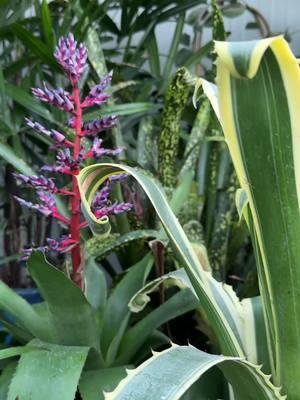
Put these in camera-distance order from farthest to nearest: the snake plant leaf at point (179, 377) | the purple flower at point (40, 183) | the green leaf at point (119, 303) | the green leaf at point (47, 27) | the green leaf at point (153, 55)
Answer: the green leaf at point (153, 55) → the green leaf at point (47, 27) → the green leaf at point (119, 303) → the purple flower at point (40, 183) → the snake plant leaf at point (179, 377)

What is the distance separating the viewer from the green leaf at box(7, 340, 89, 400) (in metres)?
0.47

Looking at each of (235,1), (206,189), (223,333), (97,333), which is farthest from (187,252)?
(235,1)

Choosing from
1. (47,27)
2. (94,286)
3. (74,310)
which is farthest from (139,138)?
(74,310)

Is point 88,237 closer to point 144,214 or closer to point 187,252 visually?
point 144,214

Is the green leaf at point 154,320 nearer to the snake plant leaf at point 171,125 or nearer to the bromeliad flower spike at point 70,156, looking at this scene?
the bromeliad flower spike at point 70,156

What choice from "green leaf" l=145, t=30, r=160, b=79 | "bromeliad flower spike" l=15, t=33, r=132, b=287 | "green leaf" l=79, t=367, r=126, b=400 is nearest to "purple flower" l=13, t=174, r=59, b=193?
"bromeliad flower spike" l=15, t=33, r=132, b=287

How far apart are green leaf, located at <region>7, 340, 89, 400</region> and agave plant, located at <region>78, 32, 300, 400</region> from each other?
0.13 meters

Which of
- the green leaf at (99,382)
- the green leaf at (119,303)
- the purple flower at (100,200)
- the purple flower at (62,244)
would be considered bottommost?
the green leaf at (99,382)

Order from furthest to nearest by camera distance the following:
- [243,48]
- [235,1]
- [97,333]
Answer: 1. [235,1]
2. [97,333]
3. [243,48]

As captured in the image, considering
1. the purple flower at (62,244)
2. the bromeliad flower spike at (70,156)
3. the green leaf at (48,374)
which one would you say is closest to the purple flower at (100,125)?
the bromeliad flower spike at (70,156)

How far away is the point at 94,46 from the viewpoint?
0.91 metres

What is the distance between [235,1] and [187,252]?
1009 millimetres

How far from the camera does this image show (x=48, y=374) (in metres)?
0.49

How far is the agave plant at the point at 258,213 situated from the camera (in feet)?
1.11
